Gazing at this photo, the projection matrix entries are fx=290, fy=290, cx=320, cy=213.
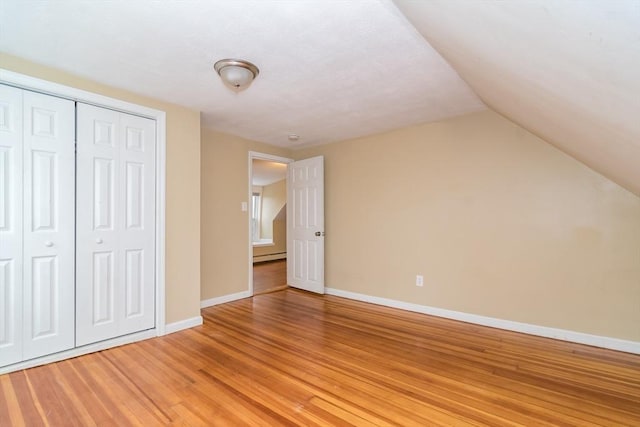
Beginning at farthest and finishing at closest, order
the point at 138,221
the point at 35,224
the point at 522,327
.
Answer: the point at 522,327 < the point at 138,221 < the point at 35,224

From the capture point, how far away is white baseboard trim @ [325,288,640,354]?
2.53 m

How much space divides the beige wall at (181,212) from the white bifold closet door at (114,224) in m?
0.15

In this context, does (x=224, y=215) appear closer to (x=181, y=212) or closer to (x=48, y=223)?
(x=181, y=212)

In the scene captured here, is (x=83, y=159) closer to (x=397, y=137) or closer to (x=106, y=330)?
(x=106, y=330)

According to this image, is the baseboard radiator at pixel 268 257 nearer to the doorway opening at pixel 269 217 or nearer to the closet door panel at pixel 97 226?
the doorway opening at pixel 269 217

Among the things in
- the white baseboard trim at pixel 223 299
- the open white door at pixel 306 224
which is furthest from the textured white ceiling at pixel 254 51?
the white baseboard trim at pixel 223 299

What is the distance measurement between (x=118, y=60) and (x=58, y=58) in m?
0.44

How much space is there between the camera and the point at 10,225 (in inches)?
85.3

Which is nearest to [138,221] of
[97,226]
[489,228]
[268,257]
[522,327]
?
[97,226]

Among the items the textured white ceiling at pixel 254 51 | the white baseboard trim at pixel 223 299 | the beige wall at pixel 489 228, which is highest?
the textured white ceiling at pixel 254 51

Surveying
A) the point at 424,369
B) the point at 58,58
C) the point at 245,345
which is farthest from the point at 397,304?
the point at 58,58

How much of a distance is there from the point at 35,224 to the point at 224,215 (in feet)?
6.53

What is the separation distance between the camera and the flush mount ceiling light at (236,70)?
7.06ft

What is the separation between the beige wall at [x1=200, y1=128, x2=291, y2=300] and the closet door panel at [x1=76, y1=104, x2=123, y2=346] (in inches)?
47.4
